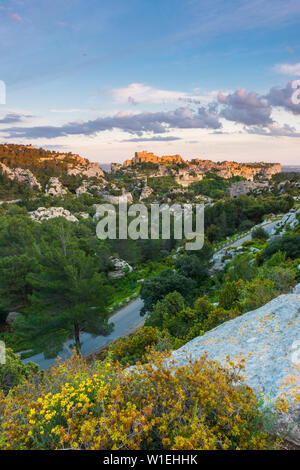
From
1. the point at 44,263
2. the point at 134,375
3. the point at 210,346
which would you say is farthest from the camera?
the point at 44,263

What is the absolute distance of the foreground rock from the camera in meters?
3.25

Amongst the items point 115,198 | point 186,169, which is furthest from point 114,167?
point 115,198

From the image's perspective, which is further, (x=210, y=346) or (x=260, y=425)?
(x=210, y=346)

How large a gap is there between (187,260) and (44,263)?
12.6 meters

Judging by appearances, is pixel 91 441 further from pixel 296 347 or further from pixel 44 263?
pixel 44 263

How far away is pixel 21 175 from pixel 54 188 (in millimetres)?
12930

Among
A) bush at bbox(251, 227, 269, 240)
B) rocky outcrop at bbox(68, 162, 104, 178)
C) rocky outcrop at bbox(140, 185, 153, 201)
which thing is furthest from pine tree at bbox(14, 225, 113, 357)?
rocky outcrop at bbox(68, 162, 104, 178)

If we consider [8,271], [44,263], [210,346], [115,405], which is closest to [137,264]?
[8,271]

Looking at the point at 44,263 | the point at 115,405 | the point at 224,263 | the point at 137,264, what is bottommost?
the point at 137,264

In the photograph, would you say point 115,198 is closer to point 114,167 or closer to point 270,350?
point 114,167

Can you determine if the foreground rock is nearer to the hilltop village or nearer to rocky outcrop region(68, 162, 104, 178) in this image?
the hilltop village

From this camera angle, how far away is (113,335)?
17438 millimetres

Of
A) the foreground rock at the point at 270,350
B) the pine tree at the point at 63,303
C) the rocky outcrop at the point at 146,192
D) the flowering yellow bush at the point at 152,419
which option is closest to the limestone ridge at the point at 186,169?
the rocky outcrop at the point at 146,192

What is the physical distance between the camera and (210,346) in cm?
538
